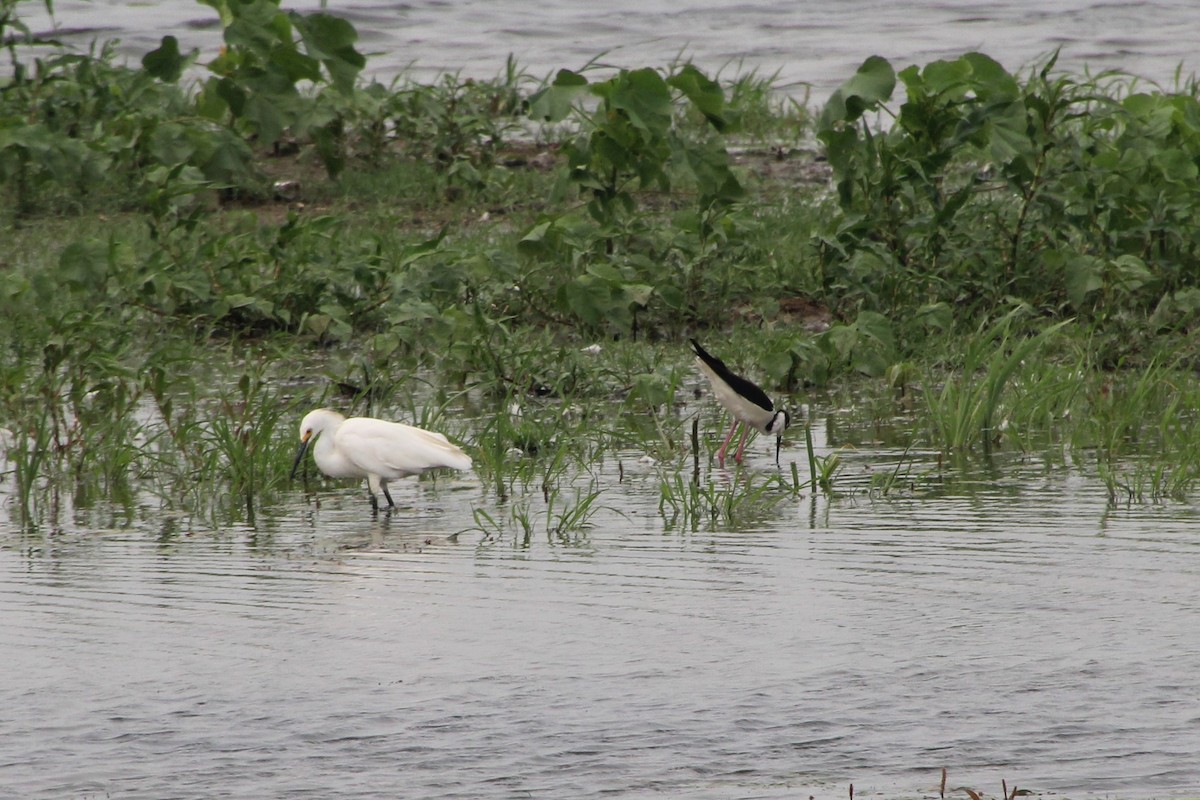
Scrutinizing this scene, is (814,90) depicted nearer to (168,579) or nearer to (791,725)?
(168,579)

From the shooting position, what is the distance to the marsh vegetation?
23.5ft

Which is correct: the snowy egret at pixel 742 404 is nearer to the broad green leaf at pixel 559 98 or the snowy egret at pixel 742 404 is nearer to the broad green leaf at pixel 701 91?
the broad green leaf at pixel 559 98

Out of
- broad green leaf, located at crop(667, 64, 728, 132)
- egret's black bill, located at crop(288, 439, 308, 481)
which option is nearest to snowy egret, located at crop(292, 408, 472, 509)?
egret's black bill, located at crop(288, 439, 308, 481)

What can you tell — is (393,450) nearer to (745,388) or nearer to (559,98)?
(745,388)

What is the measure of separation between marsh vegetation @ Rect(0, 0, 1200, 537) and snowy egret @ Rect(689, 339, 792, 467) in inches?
7.1

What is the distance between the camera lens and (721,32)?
19188 millimetres

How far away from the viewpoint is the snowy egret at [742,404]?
747cm

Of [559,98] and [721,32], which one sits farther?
[721,32]

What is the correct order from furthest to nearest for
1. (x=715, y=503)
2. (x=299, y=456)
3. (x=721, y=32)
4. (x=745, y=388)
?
1. (x=721, y=32)
2. (x=745, y=388)
3. (x=299, y=456)
4. (x=715, y=503)

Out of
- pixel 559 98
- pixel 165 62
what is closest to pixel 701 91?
pixel 559 98

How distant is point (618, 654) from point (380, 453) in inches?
80.6

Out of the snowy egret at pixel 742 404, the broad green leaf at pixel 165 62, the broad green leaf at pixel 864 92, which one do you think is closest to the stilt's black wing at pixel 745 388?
the snowy egret at pixel 742 404

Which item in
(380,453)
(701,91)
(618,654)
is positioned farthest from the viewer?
(701,91)

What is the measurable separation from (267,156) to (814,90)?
16.0 feet
